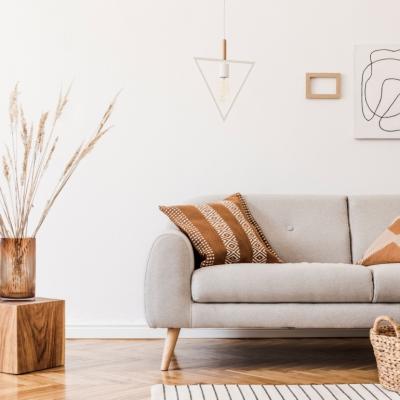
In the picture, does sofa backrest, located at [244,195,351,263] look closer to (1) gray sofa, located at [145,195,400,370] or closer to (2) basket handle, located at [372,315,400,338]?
(1) gray sofa, located at [145,195,400,370]

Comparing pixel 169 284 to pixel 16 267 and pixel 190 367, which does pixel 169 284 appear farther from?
pixel 16 267

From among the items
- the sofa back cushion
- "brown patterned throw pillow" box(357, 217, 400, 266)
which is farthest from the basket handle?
the sofa back cushion

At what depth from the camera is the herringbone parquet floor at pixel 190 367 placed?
9.71 ft

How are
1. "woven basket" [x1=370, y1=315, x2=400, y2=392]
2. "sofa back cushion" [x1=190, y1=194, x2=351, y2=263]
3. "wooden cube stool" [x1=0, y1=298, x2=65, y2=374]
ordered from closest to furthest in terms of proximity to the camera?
"woven basket" [x1=370, y1=315, x2=400, y2=392], "wooden cube stool" [x1=0, y1=298, x2=65, y2=374], "sofa back cushion" [x1=190, y1=194, x2=351, y2=263]

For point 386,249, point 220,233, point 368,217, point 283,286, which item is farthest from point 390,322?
point 368,217

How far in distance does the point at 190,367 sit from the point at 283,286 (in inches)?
23.1

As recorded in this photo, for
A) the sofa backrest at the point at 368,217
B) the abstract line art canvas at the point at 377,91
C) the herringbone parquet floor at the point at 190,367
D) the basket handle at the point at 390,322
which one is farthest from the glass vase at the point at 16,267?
the abstract line art canvas at the point at 377,91

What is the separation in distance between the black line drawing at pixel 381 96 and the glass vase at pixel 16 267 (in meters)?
2.15

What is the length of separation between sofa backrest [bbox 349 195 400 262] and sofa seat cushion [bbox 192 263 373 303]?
65 centimetres

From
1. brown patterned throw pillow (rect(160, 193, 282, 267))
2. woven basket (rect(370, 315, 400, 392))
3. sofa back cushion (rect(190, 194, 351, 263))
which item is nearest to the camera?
woven basket (rect(370, 315, 400, 392))

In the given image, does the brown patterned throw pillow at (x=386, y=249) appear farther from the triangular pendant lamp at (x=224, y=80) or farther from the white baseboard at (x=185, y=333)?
the triangular pendant lamp at (x=224, y=80)

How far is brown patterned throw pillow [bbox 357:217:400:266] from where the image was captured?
11.7ft

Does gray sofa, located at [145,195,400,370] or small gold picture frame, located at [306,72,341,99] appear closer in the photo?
gray sofa, located at [145,195,400,370]

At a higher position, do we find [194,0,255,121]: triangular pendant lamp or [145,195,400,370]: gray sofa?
[194,0,255,121]: triangular pendant lamp
